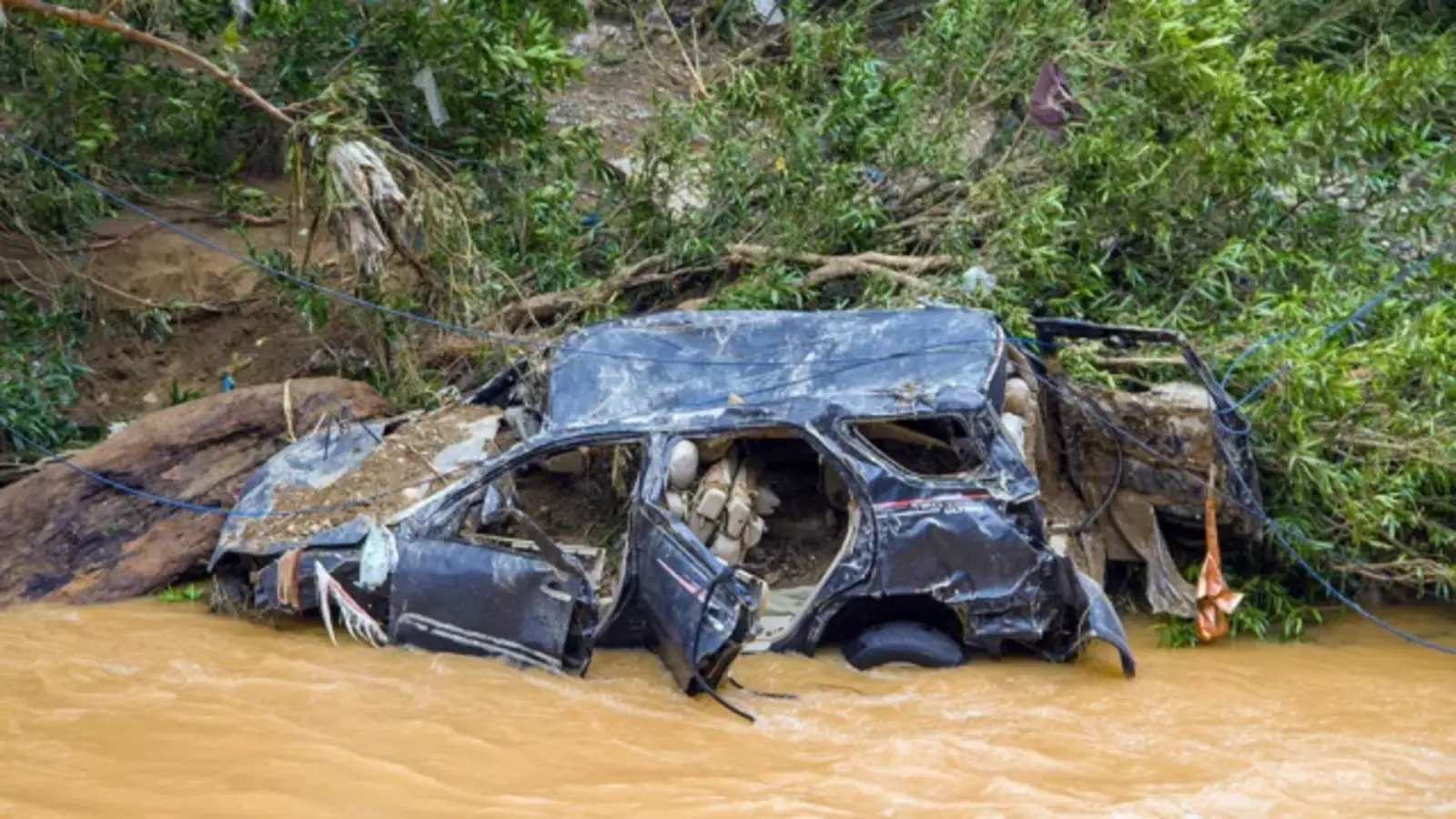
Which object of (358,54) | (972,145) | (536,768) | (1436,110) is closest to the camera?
(536,768)

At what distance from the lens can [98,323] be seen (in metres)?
11.1

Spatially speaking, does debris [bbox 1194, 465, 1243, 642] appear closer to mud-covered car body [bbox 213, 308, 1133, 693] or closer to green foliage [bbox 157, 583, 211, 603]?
mud-covered car body [bbox 213, 308, 1133, 693]

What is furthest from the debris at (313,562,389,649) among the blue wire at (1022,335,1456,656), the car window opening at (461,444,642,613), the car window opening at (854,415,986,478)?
the blue wire at (1022,335,1456,656)

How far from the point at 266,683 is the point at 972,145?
23.4ft

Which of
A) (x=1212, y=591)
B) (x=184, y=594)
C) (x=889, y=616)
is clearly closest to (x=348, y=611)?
(x=184, y=594)

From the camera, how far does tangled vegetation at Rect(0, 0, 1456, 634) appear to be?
8359 millimetres

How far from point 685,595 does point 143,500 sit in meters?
3.76

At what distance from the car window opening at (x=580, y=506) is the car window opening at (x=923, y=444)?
125cm

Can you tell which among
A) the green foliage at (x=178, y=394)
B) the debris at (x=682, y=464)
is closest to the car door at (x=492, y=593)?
the debris at (x=682, y=464)

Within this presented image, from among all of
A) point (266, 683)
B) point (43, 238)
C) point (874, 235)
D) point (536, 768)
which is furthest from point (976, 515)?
point (43, 238)

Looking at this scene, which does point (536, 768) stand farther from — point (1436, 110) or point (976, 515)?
point (1436, 110)

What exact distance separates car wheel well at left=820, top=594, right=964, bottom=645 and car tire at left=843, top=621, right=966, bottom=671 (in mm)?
78

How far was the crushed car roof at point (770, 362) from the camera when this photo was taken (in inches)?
276

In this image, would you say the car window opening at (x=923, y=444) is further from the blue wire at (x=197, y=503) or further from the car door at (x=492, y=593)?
the blue wire at (x=197, y=503)
